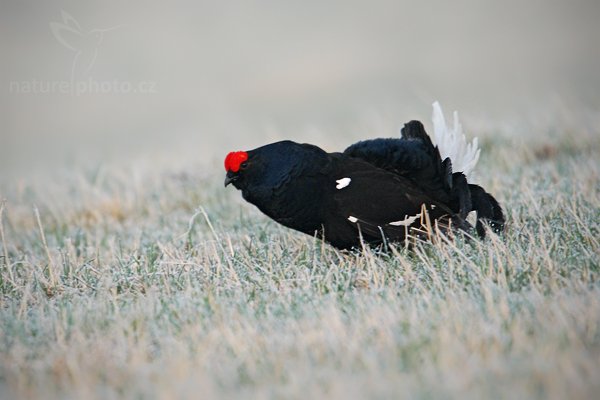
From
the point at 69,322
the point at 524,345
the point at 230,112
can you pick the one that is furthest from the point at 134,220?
the point at 230,112

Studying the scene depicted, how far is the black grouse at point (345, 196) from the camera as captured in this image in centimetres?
525

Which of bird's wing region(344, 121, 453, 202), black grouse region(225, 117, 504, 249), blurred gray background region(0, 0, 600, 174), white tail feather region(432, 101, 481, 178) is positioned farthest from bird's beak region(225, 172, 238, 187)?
blurred gray background region(0, 0, 600, 174)

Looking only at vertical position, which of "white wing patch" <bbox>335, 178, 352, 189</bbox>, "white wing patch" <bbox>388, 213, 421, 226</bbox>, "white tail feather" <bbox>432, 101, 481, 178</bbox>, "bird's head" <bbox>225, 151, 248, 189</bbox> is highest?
"white tail feather" <bbox>432, 101, 481, 178</bbox>

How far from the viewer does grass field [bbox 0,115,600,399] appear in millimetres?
3211

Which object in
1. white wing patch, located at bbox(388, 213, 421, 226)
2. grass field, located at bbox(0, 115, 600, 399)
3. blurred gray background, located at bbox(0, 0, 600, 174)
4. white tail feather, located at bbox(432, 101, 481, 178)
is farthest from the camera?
blurred gray background, located at bbox(0, 0, 600, 174)

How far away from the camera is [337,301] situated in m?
4.36

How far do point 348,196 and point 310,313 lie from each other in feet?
4.53

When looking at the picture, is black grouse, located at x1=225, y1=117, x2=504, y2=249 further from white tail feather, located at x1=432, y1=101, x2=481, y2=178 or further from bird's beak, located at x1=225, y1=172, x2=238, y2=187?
white tail feather, located at x1=432, y1=101, x2=481, y2=178

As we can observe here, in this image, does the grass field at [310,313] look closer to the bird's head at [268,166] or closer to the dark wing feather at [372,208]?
the dark wing feather at [372,208]

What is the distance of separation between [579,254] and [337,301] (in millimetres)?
1481

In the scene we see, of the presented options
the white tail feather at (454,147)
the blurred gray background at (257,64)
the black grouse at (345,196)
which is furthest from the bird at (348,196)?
the blurred gray background at (257,64)

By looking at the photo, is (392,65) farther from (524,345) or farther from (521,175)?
(524,345)

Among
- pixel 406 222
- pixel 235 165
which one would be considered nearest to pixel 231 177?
pixel 235 165

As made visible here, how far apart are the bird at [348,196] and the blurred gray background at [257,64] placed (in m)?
6.92
